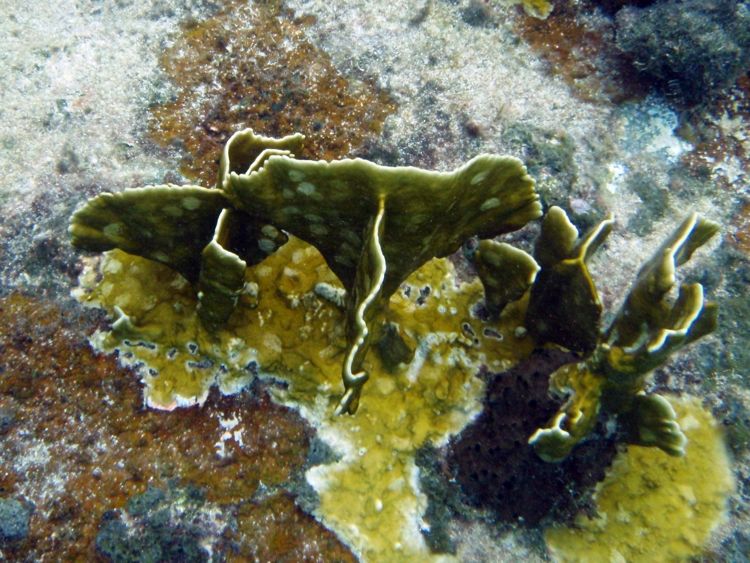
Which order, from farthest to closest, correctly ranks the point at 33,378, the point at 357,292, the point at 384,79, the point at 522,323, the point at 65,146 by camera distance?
1. the point at 384,79
2. the point at 65,146
3. the point at 522,323
4. the point at 33,378
5. the point at 357,292

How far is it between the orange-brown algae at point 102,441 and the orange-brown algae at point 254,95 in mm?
1037

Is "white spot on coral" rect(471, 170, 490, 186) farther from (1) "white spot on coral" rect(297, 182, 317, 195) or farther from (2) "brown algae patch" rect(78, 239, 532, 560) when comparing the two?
(2) "brown algae patch" rect(78, 239, 532, 560)

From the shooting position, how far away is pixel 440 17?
3.26 meters

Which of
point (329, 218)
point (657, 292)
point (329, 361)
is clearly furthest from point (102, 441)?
point (657, 292)

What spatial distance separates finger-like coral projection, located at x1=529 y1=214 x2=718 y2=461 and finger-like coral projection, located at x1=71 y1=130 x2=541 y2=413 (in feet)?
1.79

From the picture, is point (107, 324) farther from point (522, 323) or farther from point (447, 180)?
point (522, 323)

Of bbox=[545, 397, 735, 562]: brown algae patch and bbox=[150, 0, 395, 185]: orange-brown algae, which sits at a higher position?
bbox=[150, 0, 395, 185]: orange-brown algae

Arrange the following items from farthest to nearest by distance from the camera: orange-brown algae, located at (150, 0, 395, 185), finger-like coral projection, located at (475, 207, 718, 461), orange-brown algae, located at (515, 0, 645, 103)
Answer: orange-brown algae, located at (515, 0, 645, 103)
orange-brown algae, located at (150, 0, 395, 185)
finger-like coral projection, located at (475, 207, 718, 461)

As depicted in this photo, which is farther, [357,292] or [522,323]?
[522,323]

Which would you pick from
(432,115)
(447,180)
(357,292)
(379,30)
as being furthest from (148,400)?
(379,30)

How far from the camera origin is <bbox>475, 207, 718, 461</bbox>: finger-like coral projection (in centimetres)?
209

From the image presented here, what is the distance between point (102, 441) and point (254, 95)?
6.08 feet

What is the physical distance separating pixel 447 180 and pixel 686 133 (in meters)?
2.23

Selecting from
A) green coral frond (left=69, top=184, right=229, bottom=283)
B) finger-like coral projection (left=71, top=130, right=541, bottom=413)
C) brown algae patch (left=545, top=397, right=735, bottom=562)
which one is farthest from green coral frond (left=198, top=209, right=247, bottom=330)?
brown algae patch (left=545, top=397, right=735, bottom=562)
